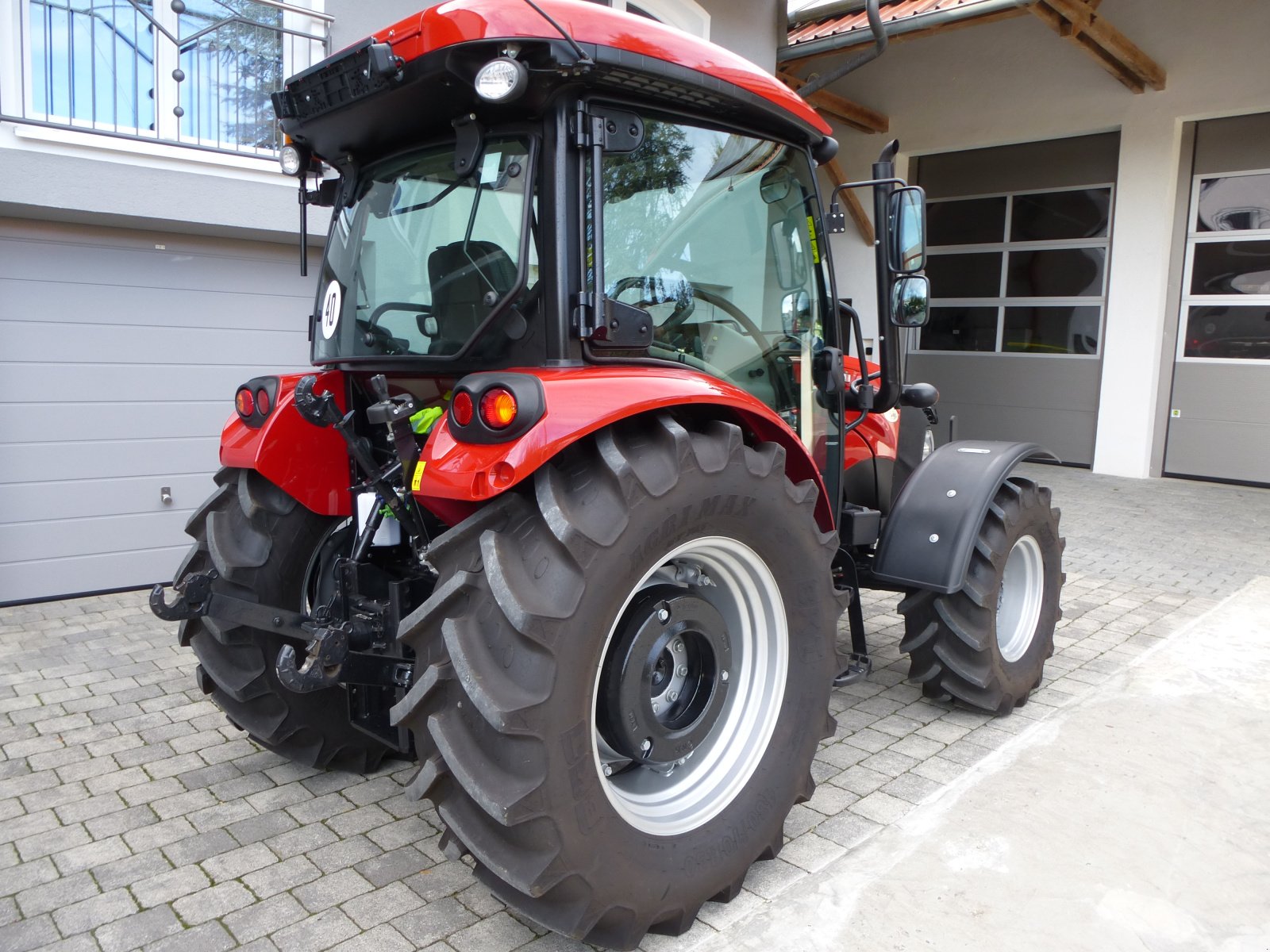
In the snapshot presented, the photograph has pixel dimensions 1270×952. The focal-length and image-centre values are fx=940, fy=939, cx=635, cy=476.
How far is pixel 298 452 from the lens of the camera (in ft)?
9.82

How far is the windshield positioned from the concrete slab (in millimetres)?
1721

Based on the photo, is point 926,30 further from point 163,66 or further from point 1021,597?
point 1021,597

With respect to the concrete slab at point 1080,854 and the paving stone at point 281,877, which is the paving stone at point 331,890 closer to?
the paving stone at point 281,877

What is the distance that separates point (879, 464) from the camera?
159 inches

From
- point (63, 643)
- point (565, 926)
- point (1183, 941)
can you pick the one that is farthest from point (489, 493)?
point (63, 643)

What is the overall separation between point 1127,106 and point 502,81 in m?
10.2

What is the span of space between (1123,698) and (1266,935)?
1724 mm

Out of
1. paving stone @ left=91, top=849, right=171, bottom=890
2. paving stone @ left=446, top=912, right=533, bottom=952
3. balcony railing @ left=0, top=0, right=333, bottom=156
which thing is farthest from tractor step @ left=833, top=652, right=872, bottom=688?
balcony railing @ left=0, top=0, right=333, bottom=156

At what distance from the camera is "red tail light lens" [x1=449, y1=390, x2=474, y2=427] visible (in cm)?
208

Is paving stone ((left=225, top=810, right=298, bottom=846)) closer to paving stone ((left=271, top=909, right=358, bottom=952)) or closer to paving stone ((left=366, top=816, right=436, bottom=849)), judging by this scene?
paving stone ((left=366, top=816, right=436, bottom=849))

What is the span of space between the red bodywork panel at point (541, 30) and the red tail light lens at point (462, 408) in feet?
2.62

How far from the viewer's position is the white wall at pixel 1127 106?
938 cm

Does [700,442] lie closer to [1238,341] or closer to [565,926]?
[565,926]

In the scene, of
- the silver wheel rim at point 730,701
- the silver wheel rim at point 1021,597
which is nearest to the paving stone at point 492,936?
the silver wheel rim at point 730,701
